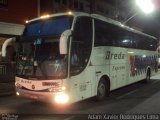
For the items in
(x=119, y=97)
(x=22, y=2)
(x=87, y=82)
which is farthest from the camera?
(x=22, y=2)

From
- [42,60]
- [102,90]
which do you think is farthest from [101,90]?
[42,60]

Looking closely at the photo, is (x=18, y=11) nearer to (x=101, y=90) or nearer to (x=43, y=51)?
(x=101, y=90)

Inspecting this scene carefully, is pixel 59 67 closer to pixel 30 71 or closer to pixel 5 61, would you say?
pixel 30 71

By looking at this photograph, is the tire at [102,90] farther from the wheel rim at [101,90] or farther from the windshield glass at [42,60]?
the windshield glass at [42,60]

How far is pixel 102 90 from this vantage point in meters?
13.2

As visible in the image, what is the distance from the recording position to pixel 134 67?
17453 millimetres

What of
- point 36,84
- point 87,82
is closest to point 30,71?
point 36,84

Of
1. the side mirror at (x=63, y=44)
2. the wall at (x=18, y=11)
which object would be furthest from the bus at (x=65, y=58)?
the wall at (x=18, y=11)

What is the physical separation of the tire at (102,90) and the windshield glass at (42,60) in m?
2.69

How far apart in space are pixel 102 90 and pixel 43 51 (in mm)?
3360

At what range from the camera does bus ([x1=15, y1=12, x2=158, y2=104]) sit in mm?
10578

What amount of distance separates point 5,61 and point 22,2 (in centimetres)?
584

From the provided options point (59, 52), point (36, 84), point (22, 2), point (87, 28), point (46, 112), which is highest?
point (22, 2)

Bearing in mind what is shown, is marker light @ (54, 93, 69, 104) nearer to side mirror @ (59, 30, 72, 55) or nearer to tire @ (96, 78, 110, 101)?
side mirror @ (59, 30, 72, 55)
